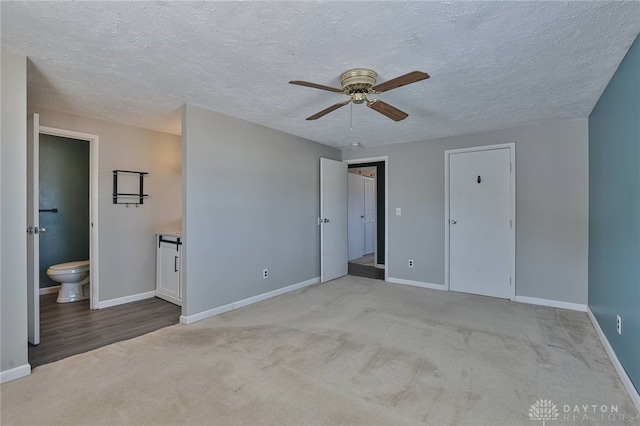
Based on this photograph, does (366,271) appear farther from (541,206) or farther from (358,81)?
(358,81)

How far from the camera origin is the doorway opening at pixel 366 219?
6.03m

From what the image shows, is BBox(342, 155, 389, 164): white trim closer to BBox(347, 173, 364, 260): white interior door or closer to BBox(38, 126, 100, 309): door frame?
BBox(347, 173, 364, 260): white interior door

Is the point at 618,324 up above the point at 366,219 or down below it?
below

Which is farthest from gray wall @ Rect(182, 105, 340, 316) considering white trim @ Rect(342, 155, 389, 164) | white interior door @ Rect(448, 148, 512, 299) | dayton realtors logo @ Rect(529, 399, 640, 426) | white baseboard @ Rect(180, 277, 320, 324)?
dayton realtors logo @ Rect(529, 399, 640, 426)

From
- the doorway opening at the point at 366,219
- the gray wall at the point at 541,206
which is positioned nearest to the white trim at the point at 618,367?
the gray wall at the point at 541,206

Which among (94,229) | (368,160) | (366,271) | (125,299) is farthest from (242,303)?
(368,160)

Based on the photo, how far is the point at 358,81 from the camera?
2.25 metres

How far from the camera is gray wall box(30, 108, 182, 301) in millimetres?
3623

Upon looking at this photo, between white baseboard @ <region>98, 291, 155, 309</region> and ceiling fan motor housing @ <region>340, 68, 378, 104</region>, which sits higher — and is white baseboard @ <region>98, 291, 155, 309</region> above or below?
below

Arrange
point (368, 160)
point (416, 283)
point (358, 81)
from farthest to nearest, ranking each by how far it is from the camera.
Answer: point (368, 160), point (416, 283), point (358, 81)

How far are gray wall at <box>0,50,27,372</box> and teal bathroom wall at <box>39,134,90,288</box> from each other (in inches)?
105

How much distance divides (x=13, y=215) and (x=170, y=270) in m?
1.96

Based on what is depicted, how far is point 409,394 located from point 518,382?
762 mm

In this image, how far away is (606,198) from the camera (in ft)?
8.63
